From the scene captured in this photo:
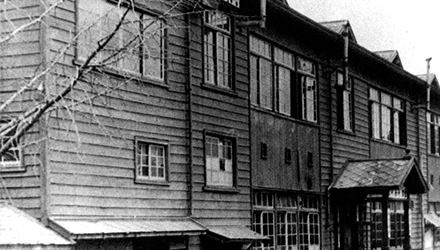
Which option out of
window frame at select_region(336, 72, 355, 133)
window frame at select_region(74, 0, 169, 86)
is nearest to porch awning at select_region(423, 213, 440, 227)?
window frame at select_region(336, 72, 355, 133)

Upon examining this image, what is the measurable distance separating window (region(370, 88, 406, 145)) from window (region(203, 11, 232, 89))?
1111 cm

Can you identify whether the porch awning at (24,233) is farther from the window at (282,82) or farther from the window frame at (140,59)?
the window at (282,82)

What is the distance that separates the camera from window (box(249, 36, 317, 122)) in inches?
782

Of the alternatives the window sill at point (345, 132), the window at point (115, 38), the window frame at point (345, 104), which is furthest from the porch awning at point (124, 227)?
the window frame at point (345, 104)

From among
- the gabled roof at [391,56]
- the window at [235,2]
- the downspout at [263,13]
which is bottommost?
the downspout at [263,13]

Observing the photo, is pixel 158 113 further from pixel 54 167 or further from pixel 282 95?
pixel 282 95

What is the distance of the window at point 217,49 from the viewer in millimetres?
17375

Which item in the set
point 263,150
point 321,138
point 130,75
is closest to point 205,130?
point 130,75

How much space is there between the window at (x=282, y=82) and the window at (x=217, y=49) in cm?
131

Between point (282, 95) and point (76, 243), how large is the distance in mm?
10518

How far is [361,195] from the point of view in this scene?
78.9 ft

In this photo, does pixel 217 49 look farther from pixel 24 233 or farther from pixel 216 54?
pixel 24 233

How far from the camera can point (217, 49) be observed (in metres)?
17.8

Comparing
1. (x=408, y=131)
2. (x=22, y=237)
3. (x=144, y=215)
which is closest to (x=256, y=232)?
(x=144, y=215)
